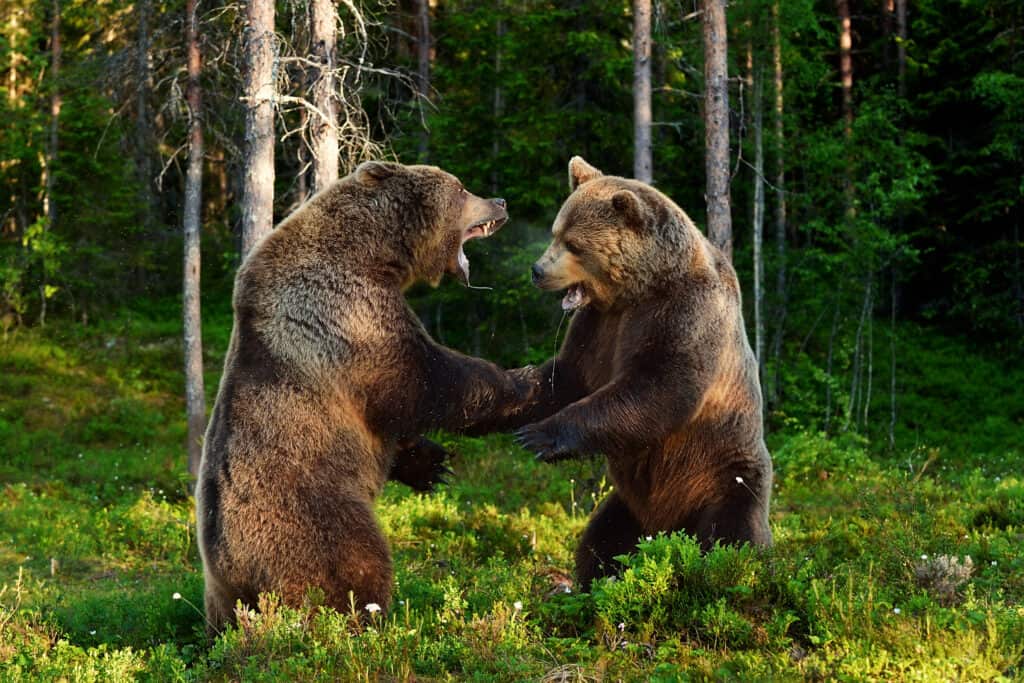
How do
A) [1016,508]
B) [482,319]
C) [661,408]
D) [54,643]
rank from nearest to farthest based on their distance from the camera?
1. [661,408]
2. [54,643]
3. [1016,508]
4. [482,319]

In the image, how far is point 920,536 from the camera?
8.10 m

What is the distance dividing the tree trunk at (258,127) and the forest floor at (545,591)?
3.57 metres

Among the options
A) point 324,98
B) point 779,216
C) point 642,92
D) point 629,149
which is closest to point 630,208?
point 324,98

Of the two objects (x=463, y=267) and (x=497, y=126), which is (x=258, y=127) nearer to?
(x=463, y=267)

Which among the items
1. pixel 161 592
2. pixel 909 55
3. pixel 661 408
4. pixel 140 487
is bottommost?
pixel 140 487

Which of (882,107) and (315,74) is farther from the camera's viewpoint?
(882,107)

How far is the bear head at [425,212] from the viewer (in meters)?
6.09

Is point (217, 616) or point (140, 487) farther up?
point (217, 616)

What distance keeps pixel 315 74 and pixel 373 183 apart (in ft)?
25.3

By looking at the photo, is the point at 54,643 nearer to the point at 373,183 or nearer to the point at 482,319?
the point at 373,183

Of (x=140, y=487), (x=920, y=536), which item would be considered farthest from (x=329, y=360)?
(x=140, y=487)

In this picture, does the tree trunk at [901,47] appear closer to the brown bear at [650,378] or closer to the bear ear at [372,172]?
the brown bear at [650,378]

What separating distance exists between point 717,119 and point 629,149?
6.71 m

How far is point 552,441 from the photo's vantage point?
5445mm
